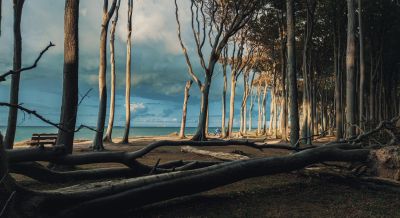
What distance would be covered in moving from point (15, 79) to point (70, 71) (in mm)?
5562

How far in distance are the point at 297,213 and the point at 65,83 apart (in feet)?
25.0

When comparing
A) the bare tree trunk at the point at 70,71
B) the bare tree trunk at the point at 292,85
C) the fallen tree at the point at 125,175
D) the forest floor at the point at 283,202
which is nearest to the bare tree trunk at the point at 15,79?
the bare tree trunk at the point at 70,71

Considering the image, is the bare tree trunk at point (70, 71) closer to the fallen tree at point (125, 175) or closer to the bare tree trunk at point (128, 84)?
the fallen tree at point (125, 175)

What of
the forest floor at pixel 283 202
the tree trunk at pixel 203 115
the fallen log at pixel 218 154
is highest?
the tree trunk at pixel 203 115

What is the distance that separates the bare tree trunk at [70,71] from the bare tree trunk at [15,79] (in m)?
5.10

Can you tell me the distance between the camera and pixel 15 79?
49.7 feet

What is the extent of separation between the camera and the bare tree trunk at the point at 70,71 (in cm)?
1085

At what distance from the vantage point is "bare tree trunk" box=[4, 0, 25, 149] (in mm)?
14914

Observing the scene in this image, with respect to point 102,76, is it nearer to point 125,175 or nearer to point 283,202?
point 125,175

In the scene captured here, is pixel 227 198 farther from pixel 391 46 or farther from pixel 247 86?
pixel 247 86

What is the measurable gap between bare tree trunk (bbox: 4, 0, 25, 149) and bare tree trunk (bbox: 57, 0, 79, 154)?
201 inches

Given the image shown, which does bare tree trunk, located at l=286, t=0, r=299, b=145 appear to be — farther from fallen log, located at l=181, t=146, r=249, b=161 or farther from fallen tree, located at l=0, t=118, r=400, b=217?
fallen tree, located at l=0, t=118, r=400, b=217

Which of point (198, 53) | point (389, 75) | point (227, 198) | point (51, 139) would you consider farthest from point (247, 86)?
point (227, 198)

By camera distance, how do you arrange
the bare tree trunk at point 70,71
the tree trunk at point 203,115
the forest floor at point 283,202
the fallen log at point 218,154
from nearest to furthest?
the forest floor at point 283,202 < the bare tree trunk at point 70,71 < the fallen log at point 218,154 < the tree trunk at point 203,115
